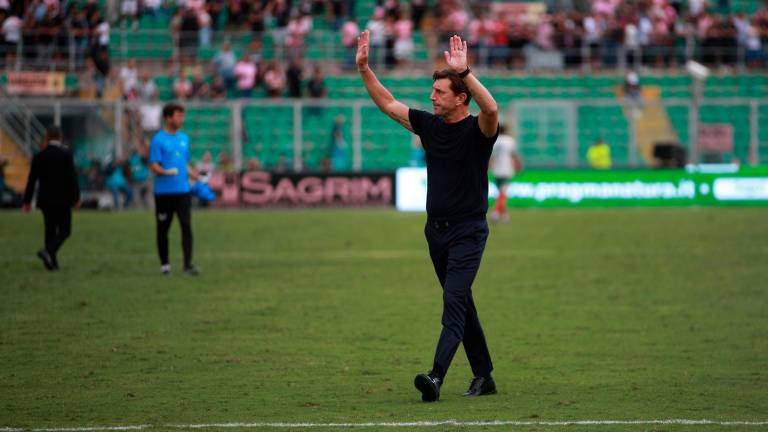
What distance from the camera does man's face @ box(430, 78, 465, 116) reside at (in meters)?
8.81

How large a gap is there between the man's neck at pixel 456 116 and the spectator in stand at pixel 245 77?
89.4 ft

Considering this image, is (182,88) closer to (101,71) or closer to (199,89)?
(199,89)

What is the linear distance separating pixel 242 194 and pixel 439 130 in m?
25.1

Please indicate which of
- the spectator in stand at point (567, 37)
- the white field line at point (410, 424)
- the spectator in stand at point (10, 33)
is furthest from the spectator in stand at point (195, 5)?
the white field line at point (410, 424)

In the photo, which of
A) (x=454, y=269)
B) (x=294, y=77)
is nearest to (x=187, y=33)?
(x=294, y=77)

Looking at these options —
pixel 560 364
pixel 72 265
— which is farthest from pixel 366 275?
pixel 560 364

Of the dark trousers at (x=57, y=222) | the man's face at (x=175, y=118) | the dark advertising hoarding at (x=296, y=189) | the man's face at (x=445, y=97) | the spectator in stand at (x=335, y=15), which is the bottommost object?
the dark advertising hoarding at (x=296, y=189)

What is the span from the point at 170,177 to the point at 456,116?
360 inches

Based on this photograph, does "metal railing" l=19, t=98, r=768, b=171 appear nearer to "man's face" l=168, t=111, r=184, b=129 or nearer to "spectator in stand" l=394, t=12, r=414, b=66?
"spectator in stand" l=394, t=12, r=414, b=66

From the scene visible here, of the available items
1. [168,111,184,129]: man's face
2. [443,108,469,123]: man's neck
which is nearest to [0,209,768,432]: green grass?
[443,108,469,123]: man's neck

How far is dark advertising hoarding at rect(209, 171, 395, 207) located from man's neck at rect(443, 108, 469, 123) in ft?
81.6

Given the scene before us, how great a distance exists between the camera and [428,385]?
8695 mm

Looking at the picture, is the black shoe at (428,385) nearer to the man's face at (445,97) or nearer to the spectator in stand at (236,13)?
the man's face at (445,97)

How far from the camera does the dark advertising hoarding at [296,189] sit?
33688 mm
